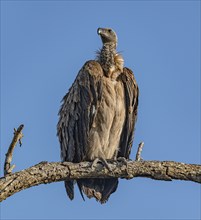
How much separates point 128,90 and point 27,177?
2880mm

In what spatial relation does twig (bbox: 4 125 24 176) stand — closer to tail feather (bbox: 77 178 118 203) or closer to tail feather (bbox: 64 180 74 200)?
tail feather (bbox: 64 180 74 200)

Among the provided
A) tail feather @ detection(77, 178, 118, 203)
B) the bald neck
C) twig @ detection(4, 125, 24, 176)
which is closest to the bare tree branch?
twig @ detection(4, 125, 24, 176)

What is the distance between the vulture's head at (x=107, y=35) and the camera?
1010 centimetres

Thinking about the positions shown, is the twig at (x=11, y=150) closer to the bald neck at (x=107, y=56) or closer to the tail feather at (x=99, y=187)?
the tail feather at (x=99, y=187)

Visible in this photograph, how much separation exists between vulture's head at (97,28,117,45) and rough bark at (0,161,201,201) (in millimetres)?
2546

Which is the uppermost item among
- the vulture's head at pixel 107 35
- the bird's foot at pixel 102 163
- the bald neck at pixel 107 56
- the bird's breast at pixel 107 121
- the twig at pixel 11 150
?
the vulture's head at pixel 107 35

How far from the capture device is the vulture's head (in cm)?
1010

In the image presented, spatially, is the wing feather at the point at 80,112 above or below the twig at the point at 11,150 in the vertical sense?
above

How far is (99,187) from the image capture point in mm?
9031

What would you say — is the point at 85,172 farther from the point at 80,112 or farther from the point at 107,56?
the point at 107,56

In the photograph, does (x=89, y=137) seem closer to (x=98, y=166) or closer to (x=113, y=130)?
(x=113, y=130)

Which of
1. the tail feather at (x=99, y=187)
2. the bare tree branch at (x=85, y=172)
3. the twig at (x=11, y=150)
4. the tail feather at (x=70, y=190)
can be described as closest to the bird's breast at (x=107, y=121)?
the tail feather at (x=99, y=187)

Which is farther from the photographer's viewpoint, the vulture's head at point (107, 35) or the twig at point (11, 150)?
the vulture's head at point (107, 35)

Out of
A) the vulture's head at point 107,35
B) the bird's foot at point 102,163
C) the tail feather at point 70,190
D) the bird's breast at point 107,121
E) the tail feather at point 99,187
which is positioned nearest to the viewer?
the bird's foot at point 102,163
